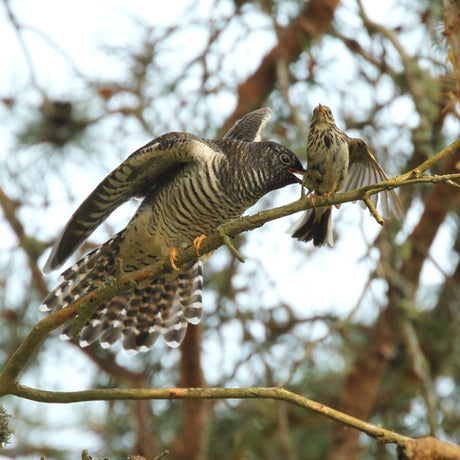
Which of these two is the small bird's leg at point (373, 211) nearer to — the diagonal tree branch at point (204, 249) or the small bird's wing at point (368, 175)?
the diagonal tree branch at point (204, 249)

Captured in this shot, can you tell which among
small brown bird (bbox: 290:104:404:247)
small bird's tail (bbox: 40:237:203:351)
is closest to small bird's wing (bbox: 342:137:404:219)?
small brown bird (bbox: 290:104:404:247)

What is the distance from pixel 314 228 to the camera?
349 cm

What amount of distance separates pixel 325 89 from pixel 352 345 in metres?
1.95

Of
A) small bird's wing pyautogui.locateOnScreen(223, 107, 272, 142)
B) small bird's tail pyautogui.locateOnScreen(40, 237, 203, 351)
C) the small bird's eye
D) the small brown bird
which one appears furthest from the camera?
small bird's wing pyautogui.locateOnScreen(223, 107, 272, 142)

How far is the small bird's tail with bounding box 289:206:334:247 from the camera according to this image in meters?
3.47

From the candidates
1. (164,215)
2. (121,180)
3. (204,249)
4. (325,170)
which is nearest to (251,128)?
(164,215)

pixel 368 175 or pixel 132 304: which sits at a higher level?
pixel 368 175

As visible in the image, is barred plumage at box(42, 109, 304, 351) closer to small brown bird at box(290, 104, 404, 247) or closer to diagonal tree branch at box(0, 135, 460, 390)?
small brown bird at box(290, 104, 404, 247)

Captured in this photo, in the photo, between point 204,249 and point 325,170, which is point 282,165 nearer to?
point 325,170

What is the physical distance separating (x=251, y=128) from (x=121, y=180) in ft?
3.60

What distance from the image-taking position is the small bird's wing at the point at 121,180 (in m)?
3.55

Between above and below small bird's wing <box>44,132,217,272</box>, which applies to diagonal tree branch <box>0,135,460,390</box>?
below

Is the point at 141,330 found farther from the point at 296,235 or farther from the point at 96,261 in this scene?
the point at 296,235

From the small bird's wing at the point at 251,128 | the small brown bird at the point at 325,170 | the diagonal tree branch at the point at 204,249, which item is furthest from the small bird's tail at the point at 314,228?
the small bird's wing at the point at 251,128
